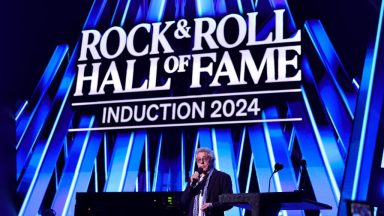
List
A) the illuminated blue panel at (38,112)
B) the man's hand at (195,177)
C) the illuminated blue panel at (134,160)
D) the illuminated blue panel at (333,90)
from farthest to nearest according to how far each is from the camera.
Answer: the illuminated blue panel at (38,112)
the illuminated blue panel at (134,160)
the illuminated blue panel at (333,90)
the man's hand at (195,177)

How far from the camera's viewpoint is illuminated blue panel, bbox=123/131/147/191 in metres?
5.30

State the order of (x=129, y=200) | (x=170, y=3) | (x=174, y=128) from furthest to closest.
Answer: (x=170, y=3) → (x=174, y=128) → (x=129, y=200)

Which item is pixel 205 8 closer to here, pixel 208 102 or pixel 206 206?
pixel 208 102

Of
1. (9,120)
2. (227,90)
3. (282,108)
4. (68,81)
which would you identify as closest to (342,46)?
(282,108)

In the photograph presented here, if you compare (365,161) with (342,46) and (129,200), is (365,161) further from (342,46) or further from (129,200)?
(129,200)

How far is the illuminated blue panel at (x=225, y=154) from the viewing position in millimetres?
4977

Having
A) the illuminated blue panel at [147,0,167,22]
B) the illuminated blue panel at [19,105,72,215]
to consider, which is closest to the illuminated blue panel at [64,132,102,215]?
the illuminated blue panel at [19,105,72,215]

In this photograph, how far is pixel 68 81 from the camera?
19.4ft

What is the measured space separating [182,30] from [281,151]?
165 cm

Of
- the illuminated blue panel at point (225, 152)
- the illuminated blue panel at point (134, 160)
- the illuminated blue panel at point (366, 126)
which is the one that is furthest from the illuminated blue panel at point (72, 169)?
the illuminated blue panel at point (366, 126)

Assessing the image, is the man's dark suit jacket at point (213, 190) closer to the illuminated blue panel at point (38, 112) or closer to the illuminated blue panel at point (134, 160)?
the illuminated blue panel at point (134, 160)

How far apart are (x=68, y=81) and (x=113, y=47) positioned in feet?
1.98

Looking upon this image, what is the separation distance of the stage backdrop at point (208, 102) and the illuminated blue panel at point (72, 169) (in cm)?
1

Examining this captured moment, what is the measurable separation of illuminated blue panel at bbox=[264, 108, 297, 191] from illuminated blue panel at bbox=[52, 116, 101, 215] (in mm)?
1740
